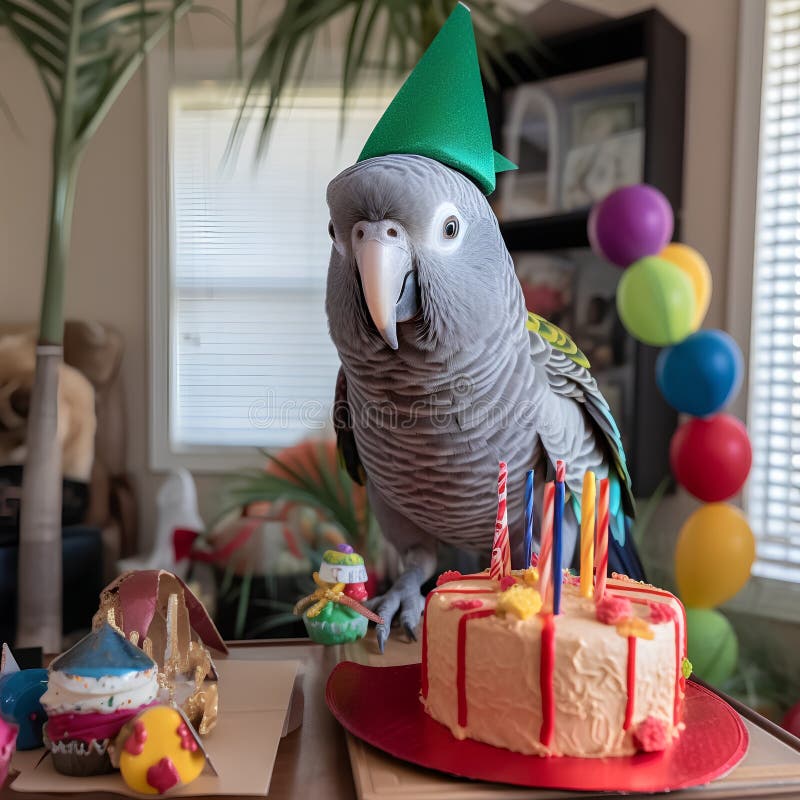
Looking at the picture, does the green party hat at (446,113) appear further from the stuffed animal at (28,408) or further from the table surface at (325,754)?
the stuffed animal at (28,408)

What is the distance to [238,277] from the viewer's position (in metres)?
2.38

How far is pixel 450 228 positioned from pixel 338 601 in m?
0.48

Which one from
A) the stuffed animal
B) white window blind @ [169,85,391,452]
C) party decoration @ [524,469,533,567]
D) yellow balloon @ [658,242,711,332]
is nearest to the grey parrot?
party decoration @ [524,469,533,567]

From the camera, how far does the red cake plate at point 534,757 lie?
2.02 feet

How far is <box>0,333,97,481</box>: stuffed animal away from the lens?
197 centimetres

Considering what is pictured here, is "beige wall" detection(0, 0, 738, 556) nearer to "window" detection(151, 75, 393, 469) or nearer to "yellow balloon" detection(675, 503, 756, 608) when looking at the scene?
"window" detection(151, 75, 393, 469)

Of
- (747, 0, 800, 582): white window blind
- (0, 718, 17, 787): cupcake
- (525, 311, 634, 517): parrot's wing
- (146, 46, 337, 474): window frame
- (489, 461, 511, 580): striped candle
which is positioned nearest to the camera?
(0, 718, 17, 787): cupcake

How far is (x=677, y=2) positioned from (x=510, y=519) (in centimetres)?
150

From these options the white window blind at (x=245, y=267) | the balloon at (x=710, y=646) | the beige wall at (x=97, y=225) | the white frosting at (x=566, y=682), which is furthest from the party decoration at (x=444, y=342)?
the beige wall at (x=97, y=225)

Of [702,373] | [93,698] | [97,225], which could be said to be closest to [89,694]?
[93,698]

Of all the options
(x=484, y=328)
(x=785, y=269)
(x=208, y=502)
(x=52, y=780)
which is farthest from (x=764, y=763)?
(x=208, y=502)

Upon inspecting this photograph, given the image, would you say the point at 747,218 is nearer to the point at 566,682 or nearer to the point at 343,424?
the point at 343,424

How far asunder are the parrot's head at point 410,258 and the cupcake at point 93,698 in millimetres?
380

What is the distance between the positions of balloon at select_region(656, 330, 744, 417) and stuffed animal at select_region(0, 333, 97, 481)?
147cm
